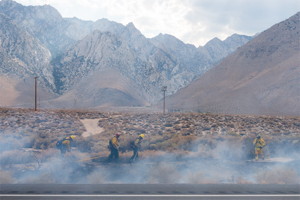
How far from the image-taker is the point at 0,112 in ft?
107

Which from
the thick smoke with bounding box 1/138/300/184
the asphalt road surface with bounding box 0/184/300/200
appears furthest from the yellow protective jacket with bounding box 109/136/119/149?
the asphalt road surface with bounding box 0/184/300/200

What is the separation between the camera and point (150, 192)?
8.61m

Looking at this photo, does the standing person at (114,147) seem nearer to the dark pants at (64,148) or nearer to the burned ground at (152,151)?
the burned ground at (152,151)

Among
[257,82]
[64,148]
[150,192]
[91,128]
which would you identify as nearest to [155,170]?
[150,192]

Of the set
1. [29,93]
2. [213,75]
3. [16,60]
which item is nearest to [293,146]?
[213,75]

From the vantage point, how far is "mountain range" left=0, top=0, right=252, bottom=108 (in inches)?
4488

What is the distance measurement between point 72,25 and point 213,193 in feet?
614

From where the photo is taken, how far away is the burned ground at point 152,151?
39.5 feet

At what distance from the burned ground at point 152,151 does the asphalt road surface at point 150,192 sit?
6.23 feet

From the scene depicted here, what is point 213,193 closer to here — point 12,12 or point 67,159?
point 67,159

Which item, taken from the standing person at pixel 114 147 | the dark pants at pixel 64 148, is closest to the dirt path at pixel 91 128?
the dark pants at pixel 64 148

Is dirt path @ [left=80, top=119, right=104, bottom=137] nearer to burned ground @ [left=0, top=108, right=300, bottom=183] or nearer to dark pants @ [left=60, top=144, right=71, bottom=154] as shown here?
burned ground @ [left=0, top=108, right=300, bottom=183]

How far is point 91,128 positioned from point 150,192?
67.3ft

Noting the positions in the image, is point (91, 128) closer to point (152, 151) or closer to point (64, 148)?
point (152, 151)
